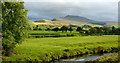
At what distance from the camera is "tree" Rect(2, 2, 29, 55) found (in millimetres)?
34656

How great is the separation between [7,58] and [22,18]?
1331 cm

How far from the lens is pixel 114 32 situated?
144 meters

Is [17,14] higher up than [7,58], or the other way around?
[17,14]

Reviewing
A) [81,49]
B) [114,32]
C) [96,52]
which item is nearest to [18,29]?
[81,49]

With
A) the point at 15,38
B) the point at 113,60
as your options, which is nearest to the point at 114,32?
the point at 113,60

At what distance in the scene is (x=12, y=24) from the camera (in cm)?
3734

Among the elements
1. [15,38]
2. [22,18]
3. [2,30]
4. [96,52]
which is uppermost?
[22,18]

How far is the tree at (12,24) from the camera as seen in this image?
114 feet

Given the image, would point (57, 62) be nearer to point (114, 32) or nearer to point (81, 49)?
point (81, 49)

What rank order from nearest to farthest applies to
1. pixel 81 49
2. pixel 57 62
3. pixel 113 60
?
pixel 113 60 → pixel 57 62 → pixel 81 49

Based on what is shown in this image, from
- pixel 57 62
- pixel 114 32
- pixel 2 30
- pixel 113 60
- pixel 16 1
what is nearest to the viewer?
pixel 113 60

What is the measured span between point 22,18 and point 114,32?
129 m

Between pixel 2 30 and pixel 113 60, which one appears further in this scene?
pixel 2 30

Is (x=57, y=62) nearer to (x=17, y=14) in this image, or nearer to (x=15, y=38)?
(x=15, y=38)
